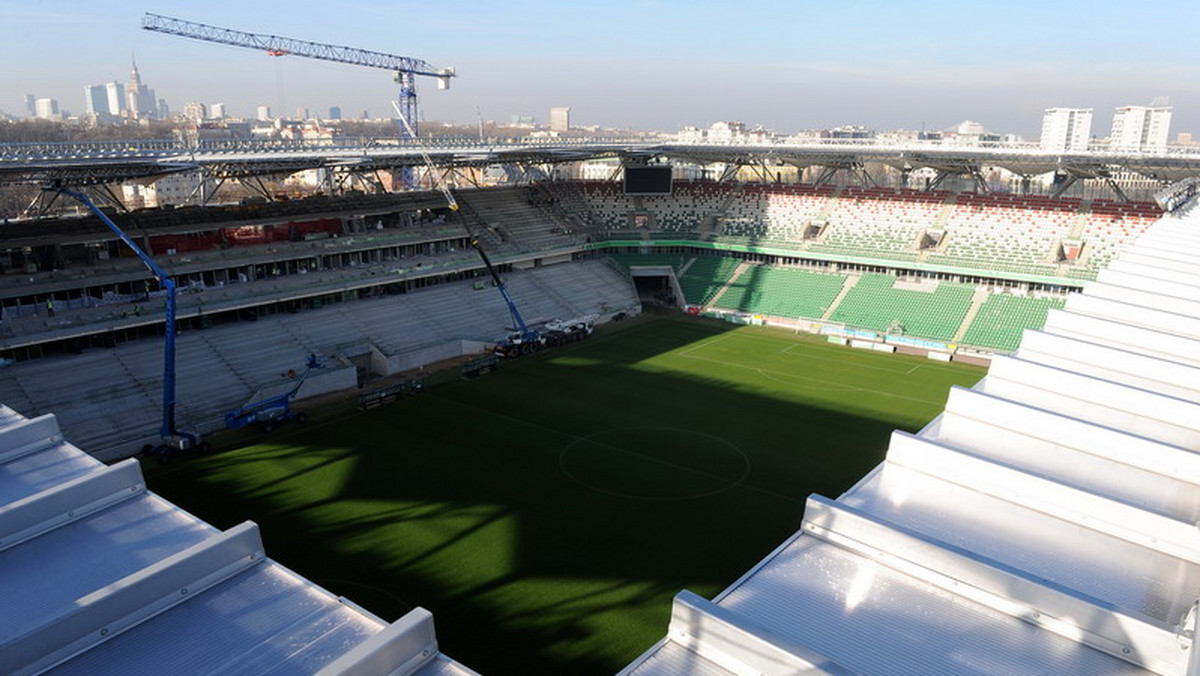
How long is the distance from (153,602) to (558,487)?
53.9 feet

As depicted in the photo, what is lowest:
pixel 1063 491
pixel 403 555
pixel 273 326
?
pixel 403 555

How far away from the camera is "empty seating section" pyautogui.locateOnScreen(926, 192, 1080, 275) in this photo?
46438 mm

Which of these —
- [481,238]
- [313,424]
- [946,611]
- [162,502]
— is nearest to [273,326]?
[313,424]

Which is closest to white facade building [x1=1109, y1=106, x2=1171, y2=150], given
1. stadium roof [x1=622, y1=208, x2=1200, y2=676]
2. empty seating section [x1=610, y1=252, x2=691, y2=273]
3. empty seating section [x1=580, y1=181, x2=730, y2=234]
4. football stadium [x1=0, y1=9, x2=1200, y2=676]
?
football stadium [x1=0, y1=9, x2=1200, y2=676]

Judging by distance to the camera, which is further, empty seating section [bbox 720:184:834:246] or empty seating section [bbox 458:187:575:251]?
empty seating section [bbox 720:184:834:246]

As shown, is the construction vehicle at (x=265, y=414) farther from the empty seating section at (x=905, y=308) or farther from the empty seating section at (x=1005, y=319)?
the empty seating section at (x=1005, y=319)

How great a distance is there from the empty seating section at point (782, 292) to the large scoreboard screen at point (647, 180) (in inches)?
435

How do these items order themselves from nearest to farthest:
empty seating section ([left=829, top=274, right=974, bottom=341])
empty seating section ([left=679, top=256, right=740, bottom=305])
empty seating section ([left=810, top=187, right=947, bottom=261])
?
1. empty seating section ([left=829, top=274, right=974, bottom=341])
2. empty seating section ([left=810, top=187, right=947, bottom=261])
3. empty seating section ([left=679, top=256, right=740, bottom=305])

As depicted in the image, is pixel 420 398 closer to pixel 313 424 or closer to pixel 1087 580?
pixel 313 424

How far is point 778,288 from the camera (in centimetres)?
5169

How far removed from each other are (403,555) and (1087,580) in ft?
54.0

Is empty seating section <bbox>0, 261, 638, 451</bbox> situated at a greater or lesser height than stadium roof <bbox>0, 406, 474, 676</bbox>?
lesser

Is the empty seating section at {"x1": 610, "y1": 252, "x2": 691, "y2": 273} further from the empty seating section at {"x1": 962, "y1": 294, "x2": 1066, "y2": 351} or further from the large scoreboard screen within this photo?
the empty seating section at {"x1": 962, "y1": 294, "x2": 1066, "y2": 351}

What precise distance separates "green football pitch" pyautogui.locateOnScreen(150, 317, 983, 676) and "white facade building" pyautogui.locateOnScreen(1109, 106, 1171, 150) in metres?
62.8
